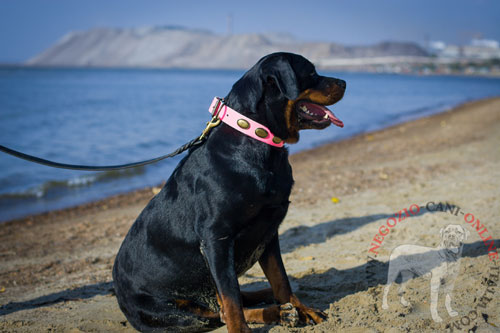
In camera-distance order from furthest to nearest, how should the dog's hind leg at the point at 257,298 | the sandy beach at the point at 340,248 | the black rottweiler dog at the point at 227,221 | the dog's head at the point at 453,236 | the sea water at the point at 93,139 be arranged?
the sea water at the point at 93,139 → the dog's head at the point at 453,236 → the dog's hind leg at the point at 257,298 → the sandy beach at the point at 340,248 → the black rottweiler dog at the point at 227,221

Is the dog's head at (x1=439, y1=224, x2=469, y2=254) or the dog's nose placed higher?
the dog's nose

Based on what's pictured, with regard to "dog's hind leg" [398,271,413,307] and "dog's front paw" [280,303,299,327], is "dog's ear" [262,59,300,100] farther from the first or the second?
"dog's hind leg" [398,271,413,307]

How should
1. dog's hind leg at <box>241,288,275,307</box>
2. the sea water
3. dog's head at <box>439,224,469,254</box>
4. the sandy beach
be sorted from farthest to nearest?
the sea water
dog's head at <box>439,224,469,254</box>
dog's hind leg at <box>241,288,275,307</box>
the sandy beach

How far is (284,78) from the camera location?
9.54 ft

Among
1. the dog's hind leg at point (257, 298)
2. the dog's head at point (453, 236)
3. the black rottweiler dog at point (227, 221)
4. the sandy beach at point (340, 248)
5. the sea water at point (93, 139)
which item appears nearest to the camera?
the black rottweiler dog at point (227, 221)

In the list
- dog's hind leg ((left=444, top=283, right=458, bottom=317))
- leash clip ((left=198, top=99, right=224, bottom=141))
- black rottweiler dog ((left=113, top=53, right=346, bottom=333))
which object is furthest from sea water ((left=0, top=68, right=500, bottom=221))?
dog's hind leg ((left=444, top=283, right=458, bottom=317))

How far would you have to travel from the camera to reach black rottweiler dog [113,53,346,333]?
287cm

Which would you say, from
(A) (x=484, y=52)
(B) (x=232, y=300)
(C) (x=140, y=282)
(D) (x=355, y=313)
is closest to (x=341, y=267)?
(D) (x=355, y=313)

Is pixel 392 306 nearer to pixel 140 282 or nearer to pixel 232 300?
pixel 232 300

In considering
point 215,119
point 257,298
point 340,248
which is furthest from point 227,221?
point 340,248

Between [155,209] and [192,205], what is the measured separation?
1.24 feet

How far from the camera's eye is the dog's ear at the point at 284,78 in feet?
9.48

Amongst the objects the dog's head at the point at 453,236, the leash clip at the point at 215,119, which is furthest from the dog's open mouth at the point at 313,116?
the dog's head at the point at 453,236

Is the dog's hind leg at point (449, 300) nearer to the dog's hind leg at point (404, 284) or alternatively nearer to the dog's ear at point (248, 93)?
the dog's hind leg at point (404, 284)
